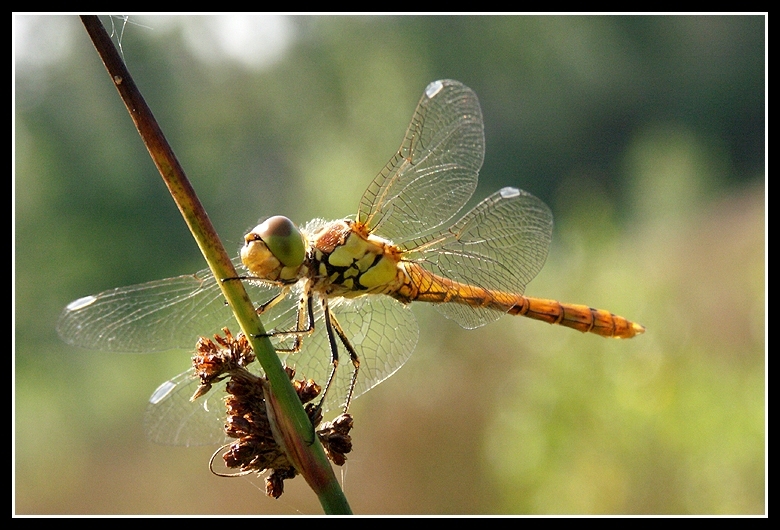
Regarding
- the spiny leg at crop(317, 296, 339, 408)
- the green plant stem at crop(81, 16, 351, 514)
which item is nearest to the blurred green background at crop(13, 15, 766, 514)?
the green plant stem at crop(81, 16, 351, 514)

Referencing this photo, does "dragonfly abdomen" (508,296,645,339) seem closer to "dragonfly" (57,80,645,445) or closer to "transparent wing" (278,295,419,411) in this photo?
"dragonfly" (57,80,645,445)

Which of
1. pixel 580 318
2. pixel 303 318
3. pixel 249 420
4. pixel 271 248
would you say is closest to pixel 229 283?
pixel 249 420

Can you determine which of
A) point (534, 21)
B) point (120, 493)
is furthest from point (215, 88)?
point (534, 21)

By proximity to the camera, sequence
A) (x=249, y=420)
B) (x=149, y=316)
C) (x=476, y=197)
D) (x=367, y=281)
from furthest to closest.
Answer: (x=476, y=197), (x=367, y=281), (x=149, y=316), (x=249, y=420)

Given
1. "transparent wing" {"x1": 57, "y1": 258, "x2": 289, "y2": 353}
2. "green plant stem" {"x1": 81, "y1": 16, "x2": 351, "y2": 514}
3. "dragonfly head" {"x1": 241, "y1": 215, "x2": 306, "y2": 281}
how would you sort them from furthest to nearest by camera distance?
"transparent wing" {"x1": 57, "y1": 258, "x2": 289, "y2": 353}, "dragonfly head" {"x1": 241, "y1": 215, "x2": 306, "y2": 281}, "green plant stem" {"x1": 81, "y1": 16, "x2": 351, "y2": 514}

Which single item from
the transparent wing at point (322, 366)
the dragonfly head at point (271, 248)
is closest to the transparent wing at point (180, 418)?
the transparent wing at point (322, 366)

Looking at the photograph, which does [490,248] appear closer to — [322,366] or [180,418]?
[322,366]

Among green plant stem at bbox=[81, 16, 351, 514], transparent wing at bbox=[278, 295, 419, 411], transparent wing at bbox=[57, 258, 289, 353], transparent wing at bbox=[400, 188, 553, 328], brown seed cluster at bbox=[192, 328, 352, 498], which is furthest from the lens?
transparent wing at bbox=[400, 188, 553, 328]
